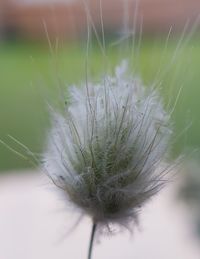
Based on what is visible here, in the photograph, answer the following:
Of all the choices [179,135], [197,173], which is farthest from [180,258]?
[179,135]

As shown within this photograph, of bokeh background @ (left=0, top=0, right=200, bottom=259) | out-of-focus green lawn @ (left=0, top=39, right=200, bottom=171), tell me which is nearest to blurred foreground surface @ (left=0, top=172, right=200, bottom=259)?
bokeh background @ (left=0, top=0, right=200, bottom=259)

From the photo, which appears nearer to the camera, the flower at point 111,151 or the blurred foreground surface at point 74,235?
the flower at point 111,151

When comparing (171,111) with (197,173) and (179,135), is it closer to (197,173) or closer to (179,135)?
(179,135)

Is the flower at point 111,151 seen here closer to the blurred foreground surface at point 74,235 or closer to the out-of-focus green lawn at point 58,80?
the out-of-focus green lawn at point 58,80

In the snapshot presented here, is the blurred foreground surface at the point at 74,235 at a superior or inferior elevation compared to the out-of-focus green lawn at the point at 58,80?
inferior

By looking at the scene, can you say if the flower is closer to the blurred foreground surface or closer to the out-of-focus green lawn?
the out-of-focus green lawn

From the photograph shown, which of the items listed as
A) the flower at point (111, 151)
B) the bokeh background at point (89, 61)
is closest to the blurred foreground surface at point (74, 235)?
the bokeh background at point (89, 61)

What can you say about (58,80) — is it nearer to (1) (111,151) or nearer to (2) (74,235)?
(1) (111,151)

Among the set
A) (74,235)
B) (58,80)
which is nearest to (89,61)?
(58,80)
